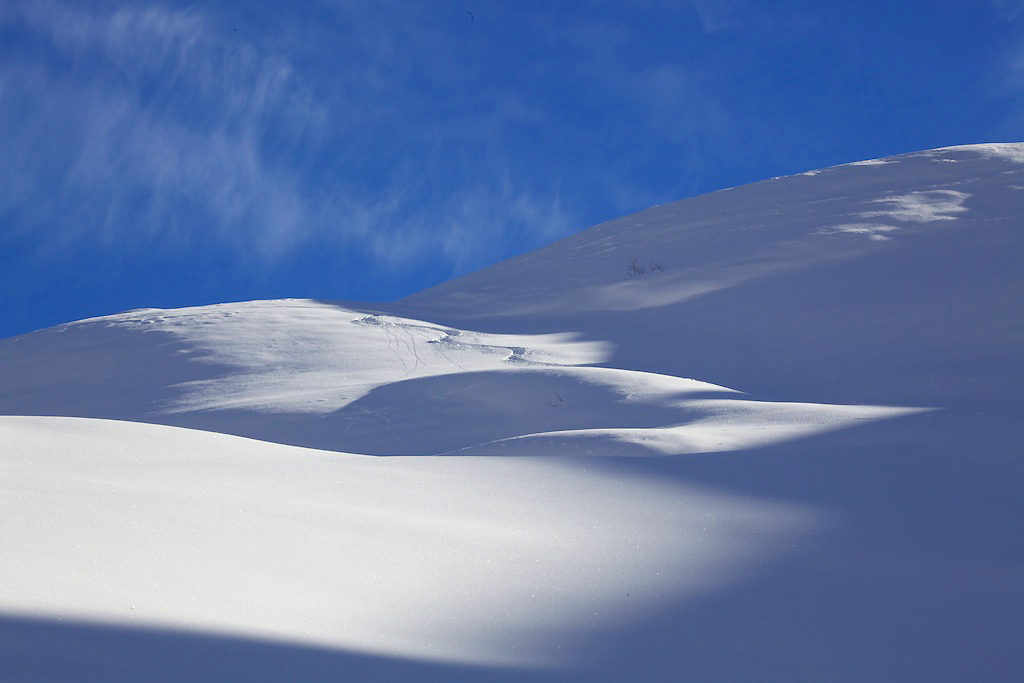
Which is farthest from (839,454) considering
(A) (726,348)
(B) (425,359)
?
(B) (425,359)

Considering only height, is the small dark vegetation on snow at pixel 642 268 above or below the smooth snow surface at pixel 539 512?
above

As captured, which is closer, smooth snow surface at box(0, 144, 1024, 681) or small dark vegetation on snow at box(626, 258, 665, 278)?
smooth snow surface at box(0, 144, 1024, 681)

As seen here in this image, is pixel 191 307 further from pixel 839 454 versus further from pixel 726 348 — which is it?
pixel 839 454

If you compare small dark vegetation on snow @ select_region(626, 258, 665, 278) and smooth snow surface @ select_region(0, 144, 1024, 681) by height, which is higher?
small dark vegetation on snow @ select_region(626, 258, 665, 278)

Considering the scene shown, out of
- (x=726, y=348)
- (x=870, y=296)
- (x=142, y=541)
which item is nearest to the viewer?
(x=142, y=541)

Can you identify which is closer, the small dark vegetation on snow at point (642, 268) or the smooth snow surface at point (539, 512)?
the smooth snow surface at point (539, 512)

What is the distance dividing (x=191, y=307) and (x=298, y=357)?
3.07m

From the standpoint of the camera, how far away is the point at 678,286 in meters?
9.98

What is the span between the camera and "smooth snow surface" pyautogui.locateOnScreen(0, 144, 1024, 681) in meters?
1.86

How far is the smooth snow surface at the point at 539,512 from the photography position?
1.86m

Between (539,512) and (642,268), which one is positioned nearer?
(539,512)

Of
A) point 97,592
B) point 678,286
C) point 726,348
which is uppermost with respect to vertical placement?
point 678,286

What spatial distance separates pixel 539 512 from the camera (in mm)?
2885

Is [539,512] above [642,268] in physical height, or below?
below
